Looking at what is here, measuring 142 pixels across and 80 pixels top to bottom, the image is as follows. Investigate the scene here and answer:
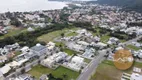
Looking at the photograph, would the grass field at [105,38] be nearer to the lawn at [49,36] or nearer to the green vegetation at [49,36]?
the lawn at [49,36]

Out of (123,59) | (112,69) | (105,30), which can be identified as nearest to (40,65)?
(112,69)

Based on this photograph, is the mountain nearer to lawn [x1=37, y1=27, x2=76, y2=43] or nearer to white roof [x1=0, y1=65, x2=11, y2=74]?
lawn [x1=37, y1=27, x2=76, y2=43]

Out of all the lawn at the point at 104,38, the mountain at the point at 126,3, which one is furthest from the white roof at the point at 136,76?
the mountain at the point at 126,3

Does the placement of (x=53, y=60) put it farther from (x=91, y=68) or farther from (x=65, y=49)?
(x=65, y=49)

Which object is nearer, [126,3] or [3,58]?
[3,58]

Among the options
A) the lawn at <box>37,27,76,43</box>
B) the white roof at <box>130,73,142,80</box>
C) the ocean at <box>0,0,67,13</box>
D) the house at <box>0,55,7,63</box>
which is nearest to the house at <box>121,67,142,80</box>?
the white roof at <box>130,73,142,80</box>

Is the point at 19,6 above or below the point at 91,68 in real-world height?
above

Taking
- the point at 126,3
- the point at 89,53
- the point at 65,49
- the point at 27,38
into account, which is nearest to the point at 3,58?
the point at 27,38
